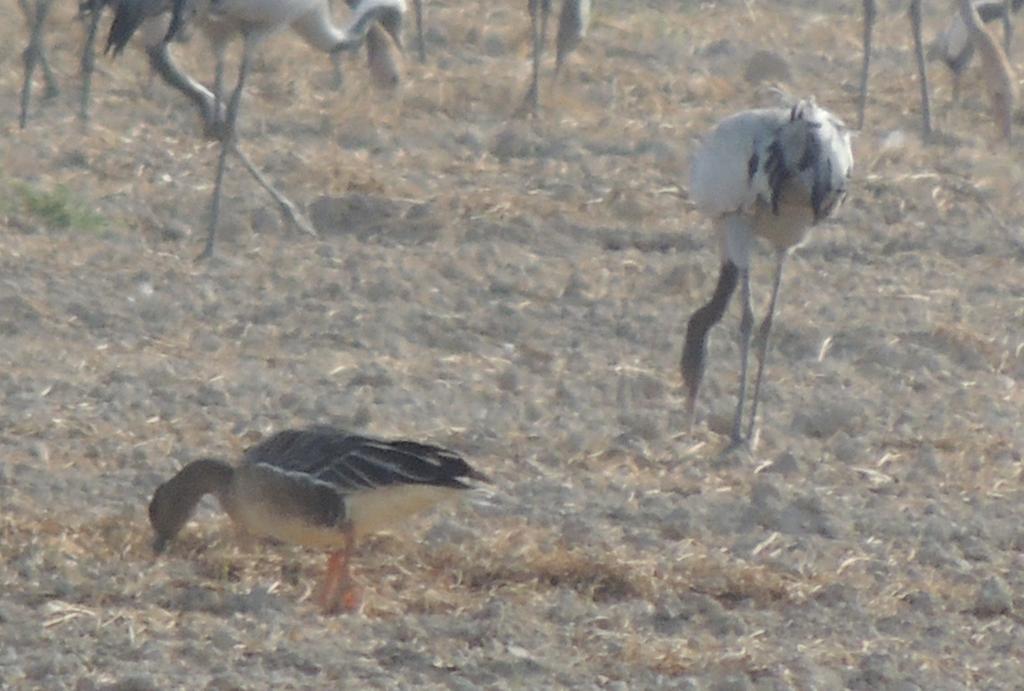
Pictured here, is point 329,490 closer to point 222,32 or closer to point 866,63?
point 222,32

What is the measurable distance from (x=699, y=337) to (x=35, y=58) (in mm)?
5177

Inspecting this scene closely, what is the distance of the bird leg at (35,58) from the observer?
37.6 ft

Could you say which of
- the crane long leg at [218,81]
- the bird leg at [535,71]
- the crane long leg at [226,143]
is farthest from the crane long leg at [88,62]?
the bird leg at [535,71]

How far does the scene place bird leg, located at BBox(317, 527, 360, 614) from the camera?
18.1 ft

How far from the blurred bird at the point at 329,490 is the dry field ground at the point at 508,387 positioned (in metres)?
0.12

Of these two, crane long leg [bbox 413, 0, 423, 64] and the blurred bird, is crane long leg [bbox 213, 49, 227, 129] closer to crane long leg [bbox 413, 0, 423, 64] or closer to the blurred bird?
crane long leg [bbox 413, 0, 423, 64]

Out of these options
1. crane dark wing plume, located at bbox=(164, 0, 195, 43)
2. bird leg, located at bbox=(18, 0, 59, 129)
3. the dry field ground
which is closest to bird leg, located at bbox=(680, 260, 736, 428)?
the dry field ground

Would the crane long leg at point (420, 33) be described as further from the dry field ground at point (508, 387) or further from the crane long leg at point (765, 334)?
the crane long leg at point (765, 334)

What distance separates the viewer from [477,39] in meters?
15.2

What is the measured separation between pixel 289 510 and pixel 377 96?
25.0 feet

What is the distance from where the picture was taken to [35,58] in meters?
11.8

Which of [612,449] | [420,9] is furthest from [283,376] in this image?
[420,9]

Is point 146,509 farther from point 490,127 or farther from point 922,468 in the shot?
point 490,127

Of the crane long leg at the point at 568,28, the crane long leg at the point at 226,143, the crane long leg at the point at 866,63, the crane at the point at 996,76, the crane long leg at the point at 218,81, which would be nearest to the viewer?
the crane long leg at the point at 226,143
